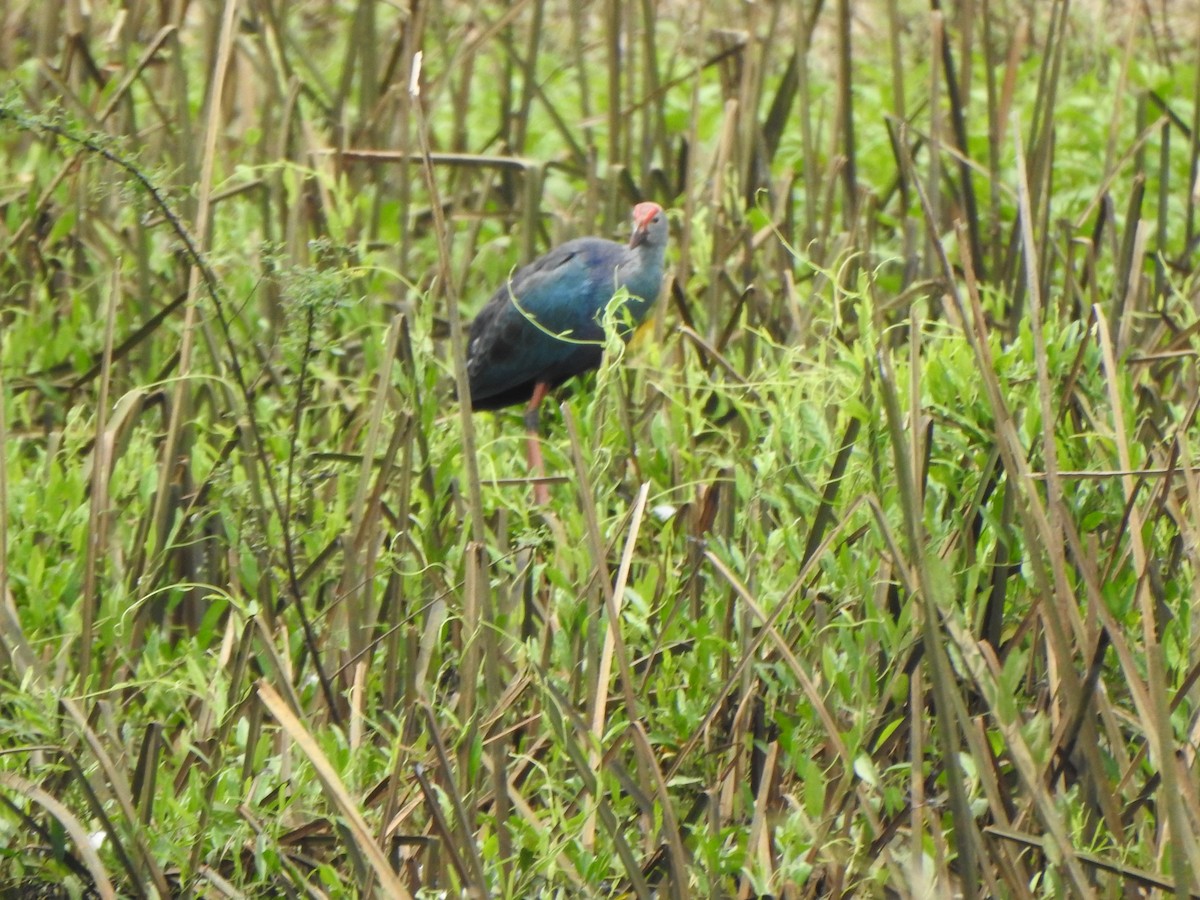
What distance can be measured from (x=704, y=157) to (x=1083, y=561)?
122 inches

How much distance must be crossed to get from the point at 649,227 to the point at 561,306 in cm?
25

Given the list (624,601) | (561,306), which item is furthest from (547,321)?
(624,601)

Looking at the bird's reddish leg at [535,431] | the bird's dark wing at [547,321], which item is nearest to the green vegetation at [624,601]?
the bird's reddish leg at [535,431]

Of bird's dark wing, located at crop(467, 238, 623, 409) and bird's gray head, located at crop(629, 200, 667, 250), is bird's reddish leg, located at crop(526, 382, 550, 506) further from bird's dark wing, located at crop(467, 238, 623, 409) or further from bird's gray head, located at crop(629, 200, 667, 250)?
bird's gray head, located at crop(629, 200, 667, 250)

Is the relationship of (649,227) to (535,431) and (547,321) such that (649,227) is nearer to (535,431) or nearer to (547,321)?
(547,321)

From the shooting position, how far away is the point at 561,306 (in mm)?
3412

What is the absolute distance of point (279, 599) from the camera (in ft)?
8.11

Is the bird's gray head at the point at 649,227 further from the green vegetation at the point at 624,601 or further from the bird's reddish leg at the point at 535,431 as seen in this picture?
the bird's reddish leg at the point at 535,431

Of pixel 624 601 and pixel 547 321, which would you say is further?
pixel 547 321

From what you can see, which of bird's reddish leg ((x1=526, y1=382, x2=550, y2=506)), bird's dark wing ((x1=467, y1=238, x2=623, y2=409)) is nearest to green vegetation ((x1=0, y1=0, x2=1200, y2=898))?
bird's reddish leg ((x1=526, y1=382, x2=550, y2=506))

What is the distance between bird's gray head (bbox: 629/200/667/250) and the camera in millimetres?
3375

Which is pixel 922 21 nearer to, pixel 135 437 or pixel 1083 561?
pixel 135 437

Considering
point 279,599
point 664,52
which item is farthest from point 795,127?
point 279,599

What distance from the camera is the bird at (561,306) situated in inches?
132
